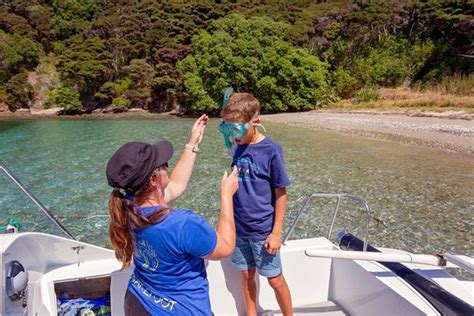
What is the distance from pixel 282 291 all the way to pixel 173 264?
46.4 inches

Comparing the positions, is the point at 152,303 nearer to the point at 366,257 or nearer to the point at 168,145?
the point at 168,145

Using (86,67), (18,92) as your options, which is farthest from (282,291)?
(18,92)

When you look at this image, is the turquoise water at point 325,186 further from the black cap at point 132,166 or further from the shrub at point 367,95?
the shrub at point 367,95

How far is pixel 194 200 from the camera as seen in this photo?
8641 mm

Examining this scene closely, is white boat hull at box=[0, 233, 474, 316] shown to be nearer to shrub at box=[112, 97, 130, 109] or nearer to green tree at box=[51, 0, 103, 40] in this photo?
shrub at box=[112, 97, 130, 109]

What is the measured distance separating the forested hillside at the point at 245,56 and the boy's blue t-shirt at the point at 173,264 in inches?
1023

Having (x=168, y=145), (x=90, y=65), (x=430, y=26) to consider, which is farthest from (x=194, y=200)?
(x=90, y=65)

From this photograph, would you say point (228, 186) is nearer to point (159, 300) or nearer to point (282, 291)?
point (159, 300)

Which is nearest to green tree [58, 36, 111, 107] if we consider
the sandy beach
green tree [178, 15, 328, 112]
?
green tree [178, 15, 328, 112]

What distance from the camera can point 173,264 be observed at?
4.59ft

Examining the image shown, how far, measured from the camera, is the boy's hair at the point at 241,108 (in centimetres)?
211

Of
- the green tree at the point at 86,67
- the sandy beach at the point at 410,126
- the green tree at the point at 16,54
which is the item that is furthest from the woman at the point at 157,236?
the green tree at the point at 16,54

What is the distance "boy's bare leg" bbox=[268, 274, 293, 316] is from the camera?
2.33 m

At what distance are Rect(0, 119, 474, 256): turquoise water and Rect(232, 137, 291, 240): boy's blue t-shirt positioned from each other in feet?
4.37
